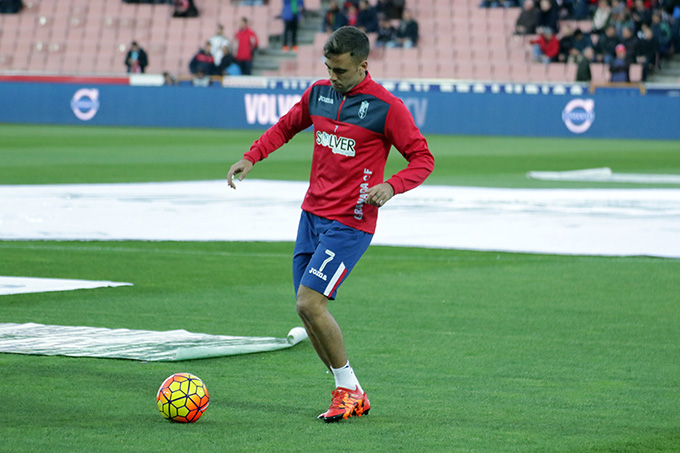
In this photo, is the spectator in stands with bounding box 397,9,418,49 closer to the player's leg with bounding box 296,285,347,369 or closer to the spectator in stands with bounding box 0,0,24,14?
the spectator in stands with bounding box 0,0,24,14

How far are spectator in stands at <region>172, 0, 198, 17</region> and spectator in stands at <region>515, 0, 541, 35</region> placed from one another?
12081 mm

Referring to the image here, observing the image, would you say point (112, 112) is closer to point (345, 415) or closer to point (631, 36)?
point (631, 36)

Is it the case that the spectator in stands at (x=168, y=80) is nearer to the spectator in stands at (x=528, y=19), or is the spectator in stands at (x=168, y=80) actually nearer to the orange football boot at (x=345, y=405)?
the spectator in stands at (x=528, y=19)

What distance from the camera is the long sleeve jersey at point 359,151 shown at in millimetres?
5828

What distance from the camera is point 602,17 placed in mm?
35906

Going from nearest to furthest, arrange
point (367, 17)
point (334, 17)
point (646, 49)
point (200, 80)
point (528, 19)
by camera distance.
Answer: point (646, 49)
point (528, 19)
point (200, 80)
point (367, 17)
point (334, 17)

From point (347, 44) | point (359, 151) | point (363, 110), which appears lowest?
point (359, 151)

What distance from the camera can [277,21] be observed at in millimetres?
41938

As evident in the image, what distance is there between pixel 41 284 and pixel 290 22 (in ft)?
103

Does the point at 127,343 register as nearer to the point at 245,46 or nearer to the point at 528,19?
the point at 528,19

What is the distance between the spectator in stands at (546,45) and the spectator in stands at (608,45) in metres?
1.38

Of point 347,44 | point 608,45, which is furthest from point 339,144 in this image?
point 608,45

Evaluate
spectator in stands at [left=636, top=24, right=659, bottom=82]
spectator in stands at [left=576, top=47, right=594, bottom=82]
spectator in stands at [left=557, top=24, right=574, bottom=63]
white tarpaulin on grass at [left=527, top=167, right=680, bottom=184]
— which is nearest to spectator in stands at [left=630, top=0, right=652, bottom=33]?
spectator in stands at [left=636, top=24, right=659, bottom=82]

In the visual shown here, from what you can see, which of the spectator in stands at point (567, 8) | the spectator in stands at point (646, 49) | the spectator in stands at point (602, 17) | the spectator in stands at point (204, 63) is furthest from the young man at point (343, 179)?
the spectator in stands at point (204, 63)
